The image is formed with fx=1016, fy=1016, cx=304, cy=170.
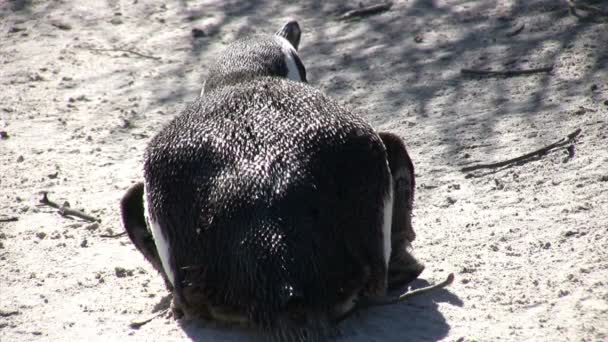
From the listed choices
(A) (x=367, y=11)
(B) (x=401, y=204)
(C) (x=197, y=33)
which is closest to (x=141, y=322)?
(B) (x=401, y=204)

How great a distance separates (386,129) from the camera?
6242 mm

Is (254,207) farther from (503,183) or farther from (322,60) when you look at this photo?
(322,60)

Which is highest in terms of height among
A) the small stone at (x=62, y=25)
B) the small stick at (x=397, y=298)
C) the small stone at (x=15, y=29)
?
the small stick at (x=397, y=298)

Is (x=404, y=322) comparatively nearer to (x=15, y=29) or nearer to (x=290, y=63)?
(x=290, y=63)

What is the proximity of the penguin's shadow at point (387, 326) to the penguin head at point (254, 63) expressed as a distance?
1.30 metres

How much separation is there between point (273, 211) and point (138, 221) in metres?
1.17

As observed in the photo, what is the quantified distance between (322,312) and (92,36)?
18.8 ft

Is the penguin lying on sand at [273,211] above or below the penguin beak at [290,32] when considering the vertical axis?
above

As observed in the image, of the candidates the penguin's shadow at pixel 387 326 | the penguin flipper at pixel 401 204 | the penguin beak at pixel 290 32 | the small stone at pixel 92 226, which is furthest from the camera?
the penguin beak at pixel 290 32

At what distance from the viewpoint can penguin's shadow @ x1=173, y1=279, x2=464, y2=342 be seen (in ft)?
12.5

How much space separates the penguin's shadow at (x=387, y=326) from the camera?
12.5 ft

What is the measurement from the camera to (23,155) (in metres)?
6.44

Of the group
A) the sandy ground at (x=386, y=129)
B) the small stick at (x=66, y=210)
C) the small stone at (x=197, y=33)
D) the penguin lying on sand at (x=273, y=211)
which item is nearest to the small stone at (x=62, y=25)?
the sandy ground at (x=386, y=129)

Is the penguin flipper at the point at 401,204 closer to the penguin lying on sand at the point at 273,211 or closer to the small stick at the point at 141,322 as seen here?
the penguin lying on sand at the point at 273,211
